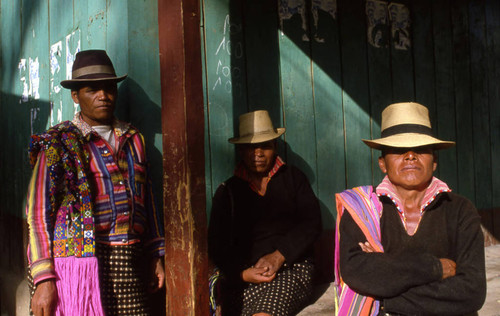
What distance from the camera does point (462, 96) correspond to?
435 cm

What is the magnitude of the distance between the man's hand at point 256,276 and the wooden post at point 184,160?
68cm

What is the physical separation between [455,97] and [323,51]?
1.51 m

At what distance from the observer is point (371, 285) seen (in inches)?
85.2

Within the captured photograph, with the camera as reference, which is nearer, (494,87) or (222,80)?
(222,80)

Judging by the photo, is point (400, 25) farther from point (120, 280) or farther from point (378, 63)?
point (120, 280)

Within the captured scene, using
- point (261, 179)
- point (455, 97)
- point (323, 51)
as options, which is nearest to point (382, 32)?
point (323, 51)

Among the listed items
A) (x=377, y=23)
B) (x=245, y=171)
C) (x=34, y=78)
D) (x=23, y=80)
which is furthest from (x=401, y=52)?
(x=23, y=80)

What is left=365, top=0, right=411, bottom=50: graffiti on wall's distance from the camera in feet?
12.6

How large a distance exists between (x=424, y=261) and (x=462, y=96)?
271cm

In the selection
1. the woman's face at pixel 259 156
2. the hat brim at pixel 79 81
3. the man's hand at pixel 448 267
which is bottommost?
the man's hand at pixel 448 267

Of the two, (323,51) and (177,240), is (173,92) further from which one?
(323,51)

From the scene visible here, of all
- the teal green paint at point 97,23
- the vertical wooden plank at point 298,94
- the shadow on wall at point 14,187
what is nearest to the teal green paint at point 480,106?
the vertical wooden plank at point 298,94

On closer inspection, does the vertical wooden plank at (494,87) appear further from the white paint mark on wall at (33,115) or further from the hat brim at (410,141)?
the white paint mark on wall at (33,115)

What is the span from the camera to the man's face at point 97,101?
2430 mm
